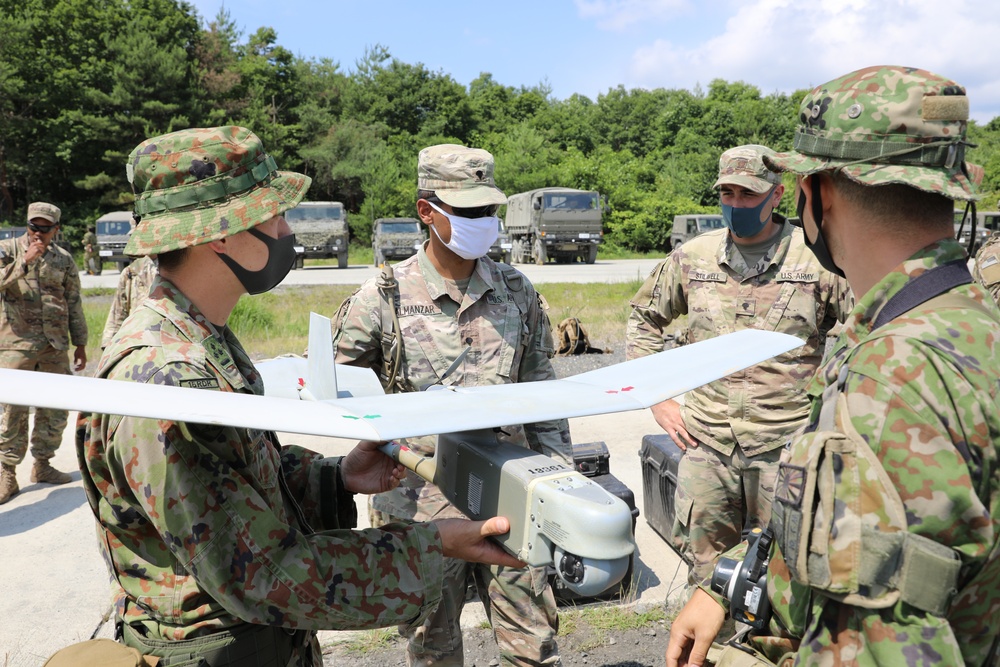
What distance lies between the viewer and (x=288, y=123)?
46.8 meters

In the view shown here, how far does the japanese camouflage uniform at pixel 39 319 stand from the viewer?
5.45m

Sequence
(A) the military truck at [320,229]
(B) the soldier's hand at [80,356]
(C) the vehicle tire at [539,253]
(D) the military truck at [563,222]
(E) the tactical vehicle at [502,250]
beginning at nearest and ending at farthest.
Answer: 1. (B) the soldier's hand at [80,356]
2. (A) the military truck at [320,229]
3. (E) the tactical vehicle at [502,250]
4. (D) the military truck at [563,222]
5. (C) the vehicle tire at [539,253]

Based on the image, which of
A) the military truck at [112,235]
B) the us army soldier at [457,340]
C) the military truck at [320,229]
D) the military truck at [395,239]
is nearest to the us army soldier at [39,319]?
the us army soldier at [457,340]

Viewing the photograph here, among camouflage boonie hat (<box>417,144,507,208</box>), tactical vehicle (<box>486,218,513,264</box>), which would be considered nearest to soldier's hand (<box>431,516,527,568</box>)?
camouflage boonie hat (<box>417,144,507,208</box>)

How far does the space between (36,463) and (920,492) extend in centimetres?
612

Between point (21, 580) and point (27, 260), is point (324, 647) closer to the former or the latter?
point (21, 580)

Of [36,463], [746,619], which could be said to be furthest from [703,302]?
[36,463]

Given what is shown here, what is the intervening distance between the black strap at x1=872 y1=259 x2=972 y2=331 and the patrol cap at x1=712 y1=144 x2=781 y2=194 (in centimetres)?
210

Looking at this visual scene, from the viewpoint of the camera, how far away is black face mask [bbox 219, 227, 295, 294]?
5.81 feet

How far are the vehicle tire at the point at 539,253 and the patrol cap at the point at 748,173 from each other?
20994mm

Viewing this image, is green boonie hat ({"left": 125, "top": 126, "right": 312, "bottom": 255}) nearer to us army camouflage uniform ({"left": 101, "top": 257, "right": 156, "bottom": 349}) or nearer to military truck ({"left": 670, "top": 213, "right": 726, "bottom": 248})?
us army camouflage uniform ({"left": 101, "top": 257, "right": 156, "bottom": 349})

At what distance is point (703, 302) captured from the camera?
3.59 meters

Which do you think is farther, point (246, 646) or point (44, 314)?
point (44, 314)

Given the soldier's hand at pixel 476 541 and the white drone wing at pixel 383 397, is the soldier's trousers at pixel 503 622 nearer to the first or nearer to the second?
the white drone wing at pixel 383 397
